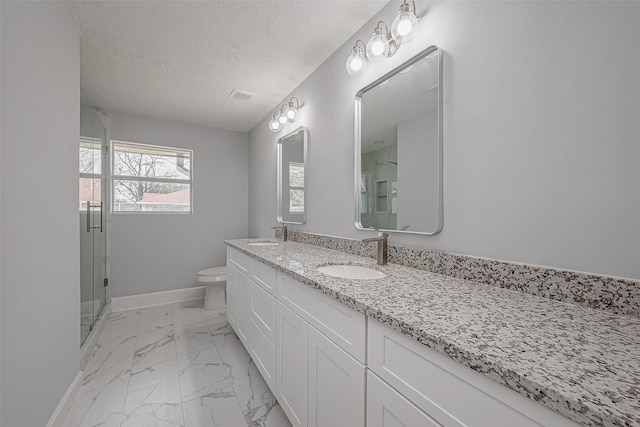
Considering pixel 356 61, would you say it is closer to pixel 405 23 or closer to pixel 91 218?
pixel 405 23

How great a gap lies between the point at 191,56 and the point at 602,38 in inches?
87.2

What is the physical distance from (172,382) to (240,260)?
0.88 meters

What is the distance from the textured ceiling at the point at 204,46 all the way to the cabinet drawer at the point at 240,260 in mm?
1476

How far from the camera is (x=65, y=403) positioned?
4.61 feet

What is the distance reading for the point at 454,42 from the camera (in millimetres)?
1138

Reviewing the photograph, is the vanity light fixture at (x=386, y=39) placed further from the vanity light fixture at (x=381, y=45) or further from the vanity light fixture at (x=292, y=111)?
the vanity light fixture at (x=292, y=111)

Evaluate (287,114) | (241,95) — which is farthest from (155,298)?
(287,114)

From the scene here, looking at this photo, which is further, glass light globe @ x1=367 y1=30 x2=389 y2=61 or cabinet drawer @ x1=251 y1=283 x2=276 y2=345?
cabinet drawer @ x1=251 y1=283 x2=276 y2=345

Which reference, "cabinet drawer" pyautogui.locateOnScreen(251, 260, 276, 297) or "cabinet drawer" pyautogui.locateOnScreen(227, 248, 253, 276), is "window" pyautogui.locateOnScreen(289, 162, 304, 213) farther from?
"cabinet drawer" pyautogui.locateOnScreen(251, 260, 276, 297)

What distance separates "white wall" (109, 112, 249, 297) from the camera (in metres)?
3.01

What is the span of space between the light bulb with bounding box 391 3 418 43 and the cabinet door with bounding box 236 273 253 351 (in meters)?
1.68

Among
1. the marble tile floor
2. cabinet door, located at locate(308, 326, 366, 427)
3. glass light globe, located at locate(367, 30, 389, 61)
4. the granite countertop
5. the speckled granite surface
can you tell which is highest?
glass light globe, located at locate(367, 30, 389, 61)

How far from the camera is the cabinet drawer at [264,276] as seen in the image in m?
1.46

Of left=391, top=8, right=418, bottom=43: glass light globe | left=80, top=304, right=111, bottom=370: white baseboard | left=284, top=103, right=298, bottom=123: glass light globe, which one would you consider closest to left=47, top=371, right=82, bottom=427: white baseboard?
left=80, top=304, right=111, bottom=370: white baseboard
